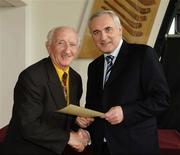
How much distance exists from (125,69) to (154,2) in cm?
162

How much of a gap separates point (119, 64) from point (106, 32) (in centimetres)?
17

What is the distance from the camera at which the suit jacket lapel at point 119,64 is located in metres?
1.55

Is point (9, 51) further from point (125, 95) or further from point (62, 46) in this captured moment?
point (125, 95)

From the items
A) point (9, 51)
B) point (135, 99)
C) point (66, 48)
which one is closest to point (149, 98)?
point (135, 99)

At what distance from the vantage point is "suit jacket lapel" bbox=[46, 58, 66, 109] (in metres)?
1.48

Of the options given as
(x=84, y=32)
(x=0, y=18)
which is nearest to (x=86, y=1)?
(x=84, y=32)

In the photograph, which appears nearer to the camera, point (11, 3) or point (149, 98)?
point (149, 98)

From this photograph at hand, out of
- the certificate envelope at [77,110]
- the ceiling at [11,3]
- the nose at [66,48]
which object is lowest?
the certificate envelope at [77,110]

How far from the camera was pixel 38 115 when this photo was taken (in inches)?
55.9

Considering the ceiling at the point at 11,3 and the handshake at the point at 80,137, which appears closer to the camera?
the handshake at the point at 80,137

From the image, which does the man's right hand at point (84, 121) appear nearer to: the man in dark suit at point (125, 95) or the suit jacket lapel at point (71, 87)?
the man in dark suit at point (125, 95)

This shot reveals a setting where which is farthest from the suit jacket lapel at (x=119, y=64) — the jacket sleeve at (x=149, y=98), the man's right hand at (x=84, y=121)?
the man's right hand at (x=84, y=121)

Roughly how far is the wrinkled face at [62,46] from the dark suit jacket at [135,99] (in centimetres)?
23

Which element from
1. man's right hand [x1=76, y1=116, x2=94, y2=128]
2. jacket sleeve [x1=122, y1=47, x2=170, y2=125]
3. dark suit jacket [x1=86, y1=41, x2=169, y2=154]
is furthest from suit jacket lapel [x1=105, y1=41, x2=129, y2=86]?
man's right hand [x1=76, y1=116, x2=94, y2=128]
